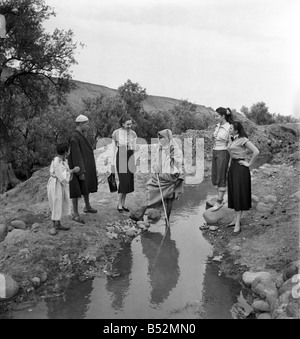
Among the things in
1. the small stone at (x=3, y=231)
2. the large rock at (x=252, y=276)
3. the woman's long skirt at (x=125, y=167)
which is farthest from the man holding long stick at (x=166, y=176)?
the large rock at (x=252, y=276)

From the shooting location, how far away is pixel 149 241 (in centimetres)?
667

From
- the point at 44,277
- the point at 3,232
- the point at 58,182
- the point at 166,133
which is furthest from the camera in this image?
the point at 166,133

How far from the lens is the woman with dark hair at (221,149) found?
691 centimetres

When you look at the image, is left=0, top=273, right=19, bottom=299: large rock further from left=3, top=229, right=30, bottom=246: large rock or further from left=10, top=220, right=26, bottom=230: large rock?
left=10, top=220, right=26, bottom=230: large rock

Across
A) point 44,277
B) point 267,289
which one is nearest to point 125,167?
point 44,277

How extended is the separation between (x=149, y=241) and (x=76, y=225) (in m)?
1.39

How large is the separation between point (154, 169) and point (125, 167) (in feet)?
2.06

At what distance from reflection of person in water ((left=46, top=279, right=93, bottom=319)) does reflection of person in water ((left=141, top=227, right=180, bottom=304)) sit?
871 millimetres

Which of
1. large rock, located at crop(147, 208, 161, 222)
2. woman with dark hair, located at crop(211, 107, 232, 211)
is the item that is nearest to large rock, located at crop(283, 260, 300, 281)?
woman with dark hair, located at crop(211, 107, 232, 211)

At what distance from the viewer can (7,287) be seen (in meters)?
4.56

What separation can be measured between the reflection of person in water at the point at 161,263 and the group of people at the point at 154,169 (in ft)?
3.03

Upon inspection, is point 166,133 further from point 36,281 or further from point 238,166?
point 36,281

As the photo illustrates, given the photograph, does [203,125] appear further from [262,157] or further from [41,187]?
[41,187]

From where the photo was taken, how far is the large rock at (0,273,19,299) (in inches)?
178
